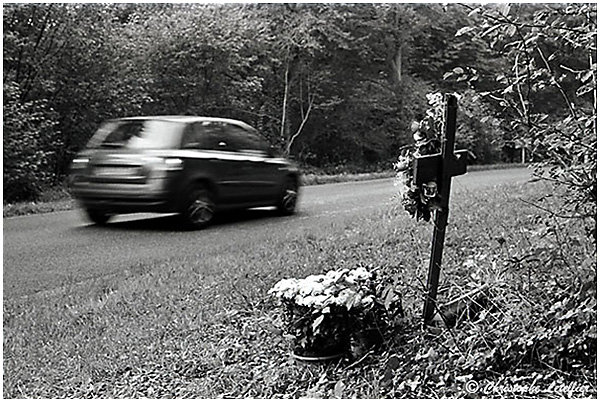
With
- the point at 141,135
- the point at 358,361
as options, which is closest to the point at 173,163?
the point at 141,135

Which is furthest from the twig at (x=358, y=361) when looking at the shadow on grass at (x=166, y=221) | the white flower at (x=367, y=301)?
the shadow on grass at (x=166, y=221)

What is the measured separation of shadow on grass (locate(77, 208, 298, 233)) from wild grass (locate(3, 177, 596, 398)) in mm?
3043

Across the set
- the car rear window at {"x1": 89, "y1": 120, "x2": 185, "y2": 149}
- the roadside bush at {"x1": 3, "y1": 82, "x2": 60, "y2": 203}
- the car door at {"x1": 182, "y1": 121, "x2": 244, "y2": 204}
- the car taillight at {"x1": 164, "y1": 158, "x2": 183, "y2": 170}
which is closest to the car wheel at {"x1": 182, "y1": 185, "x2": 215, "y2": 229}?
the car door at {"x1": 182, "y1": 121, "x2": 244, "y2": 204}

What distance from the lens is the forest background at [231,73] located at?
46.3 ft

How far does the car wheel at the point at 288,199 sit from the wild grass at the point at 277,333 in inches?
171

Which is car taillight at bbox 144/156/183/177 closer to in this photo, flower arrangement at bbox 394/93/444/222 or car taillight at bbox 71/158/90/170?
car taillight at bbox 71/158/90/170

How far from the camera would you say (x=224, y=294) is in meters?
5.17

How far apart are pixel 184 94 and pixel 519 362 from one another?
39.7ft

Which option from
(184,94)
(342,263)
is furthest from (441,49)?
(342,263)

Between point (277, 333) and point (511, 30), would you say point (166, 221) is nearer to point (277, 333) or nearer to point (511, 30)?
point (277, 333)

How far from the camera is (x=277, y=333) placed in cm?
419

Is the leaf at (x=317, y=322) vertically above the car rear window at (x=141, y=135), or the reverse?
the car rear window at (x=141, y=135)

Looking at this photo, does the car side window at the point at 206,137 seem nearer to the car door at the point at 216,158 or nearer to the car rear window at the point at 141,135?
the car door at the point at 216,158

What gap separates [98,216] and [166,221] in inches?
30.2
